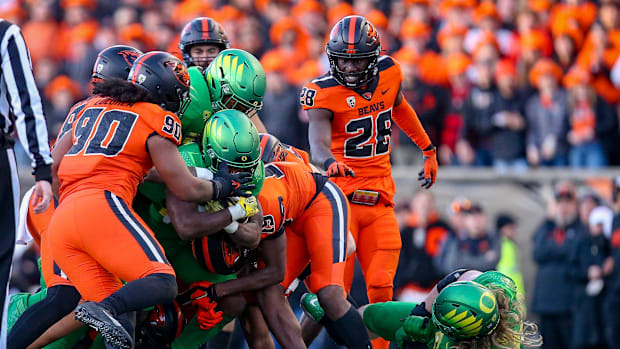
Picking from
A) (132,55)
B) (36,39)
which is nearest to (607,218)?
(132,55)

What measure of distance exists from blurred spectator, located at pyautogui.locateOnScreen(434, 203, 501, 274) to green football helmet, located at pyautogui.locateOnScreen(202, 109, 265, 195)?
16.6ft

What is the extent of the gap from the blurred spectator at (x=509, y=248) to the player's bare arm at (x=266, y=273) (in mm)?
4856

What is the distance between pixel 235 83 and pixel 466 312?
2155 millimetres

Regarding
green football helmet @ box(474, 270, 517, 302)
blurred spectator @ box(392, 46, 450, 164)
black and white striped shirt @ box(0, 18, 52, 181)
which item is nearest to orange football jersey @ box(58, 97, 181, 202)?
black and white striped shirt @ box(0, 18, 52, 181)

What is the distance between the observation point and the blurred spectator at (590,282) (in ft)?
34.1

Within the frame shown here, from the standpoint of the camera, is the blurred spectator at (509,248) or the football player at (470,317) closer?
the football player at (470,317)

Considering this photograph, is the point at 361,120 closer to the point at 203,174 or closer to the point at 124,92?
the point at 203,174

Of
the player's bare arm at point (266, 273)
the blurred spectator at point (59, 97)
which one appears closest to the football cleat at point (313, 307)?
the player's bare arm at point (266, 273)

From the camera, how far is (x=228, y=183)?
19.7 feet

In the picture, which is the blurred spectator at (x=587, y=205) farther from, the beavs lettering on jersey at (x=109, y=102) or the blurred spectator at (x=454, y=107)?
the beavs lettering on jersey at (x=109, y=102)

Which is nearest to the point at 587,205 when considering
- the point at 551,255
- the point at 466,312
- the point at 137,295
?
the point at 551,255

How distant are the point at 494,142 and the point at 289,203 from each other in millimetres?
5607

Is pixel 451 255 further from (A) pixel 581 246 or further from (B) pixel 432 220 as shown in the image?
(A) pixel 581 246

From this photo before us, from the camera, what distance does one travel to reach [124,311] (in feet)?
18.2
